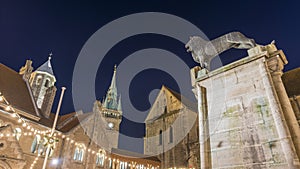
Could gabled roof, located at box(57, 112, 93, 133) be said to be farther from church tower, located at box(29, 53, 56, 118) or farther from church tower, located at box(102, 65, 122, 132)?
church tower, located at box(102, 65, 122, 132)

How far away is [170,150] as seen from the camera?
25.6 meters

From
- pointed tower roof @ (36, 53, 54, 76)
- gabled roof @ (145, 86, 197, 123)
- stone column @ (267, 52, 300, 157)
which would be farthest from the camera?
pointed tower roof @ (36, 53, 54, 76)

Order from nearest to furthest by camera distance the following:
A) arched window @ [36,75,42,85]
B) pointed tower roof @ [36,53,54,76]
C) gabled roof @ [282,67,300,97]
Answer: gabled roof @ [282,67,300,97] < arched window @ [36,75,42,85] < pointed tower roof @ [36,53,54,76]

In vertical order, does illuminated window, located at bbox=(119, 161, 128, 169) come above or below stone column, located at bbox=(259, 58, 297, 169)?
below

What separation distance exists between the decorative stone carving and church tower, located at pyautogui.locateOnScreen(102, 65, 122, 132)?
146 ft

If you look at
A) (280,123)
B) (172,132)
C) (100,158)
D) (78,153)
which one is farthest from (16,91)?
(280,123)

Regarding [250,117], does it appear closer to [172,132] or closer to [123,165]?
[172,132]

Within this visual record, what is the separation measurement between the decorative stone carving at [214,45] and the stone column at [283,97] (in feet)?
3.13

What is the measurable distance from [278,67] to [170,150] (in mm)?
22728

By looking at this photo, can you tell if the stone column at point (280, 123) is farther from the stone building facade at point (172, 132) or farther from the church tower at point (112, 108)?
the church tower at point (112, 108)

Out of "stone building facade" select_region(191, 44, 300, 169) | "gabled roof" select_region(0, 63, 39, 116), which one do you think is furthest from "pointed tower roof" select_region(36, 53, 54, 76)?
"stone building facade" select_region(191, 44, 300, 169)

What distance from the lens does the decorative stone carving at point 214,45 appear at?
20.7 feet

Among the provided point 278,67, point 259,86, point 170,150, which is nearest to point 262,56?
point 278,67

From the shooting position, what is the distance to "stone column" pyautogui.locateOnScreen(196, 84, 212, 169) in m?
5.30
